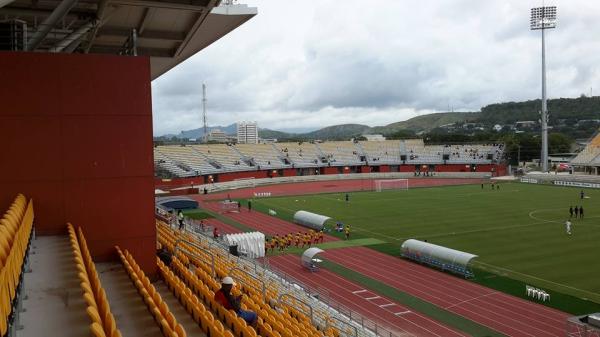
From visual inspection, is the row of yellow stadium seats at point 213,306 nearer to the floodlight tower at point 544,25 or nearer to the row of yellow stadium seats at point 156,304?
the row of yellow stadium seats at point 156,304

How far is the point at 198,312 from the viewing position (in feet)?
25.7

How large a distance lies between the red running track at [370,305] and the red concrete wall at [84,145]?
8.46 m

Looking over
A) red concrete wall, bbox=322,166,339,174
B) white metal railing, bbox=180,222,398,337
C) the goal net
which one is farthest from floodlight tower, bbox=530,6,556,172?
white metal railing, bbox=180,222,398,337

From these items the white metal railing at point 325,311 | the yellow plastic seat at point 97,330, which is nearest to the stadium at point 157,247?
the yellow plastic seat at point 97,330

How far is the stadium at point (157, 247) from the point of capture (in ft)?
24.9

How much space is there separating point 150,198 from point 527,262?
18.4 m

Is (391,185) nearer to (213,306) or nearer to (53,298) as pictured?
(213,306)

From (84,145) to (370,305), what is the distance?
11.5 metres

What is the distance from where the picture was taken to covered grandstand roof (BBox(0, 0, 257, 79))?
10.7 meters

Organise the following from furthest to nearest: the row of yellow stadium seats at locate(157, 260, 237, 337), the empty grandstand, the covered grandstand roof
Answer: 1. the empty grandstand
2. the covered grandstand roof
3. the row of yellow stadium seats at locate(157, 260, 237, 337)

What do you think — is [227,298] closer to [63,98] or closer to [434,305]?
[63,98]

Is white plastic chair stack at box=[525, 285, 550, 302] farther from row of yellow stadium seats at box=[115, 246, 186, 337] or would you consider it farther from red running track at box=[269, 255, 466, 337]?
row of yellow stadium seats at box=[115, 246, 186, 337]

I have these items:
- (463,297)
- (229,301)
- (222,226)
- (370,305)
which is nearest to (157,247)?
(229,301)

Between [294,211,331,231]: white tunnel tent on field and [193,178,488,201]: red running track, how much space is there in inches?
746
